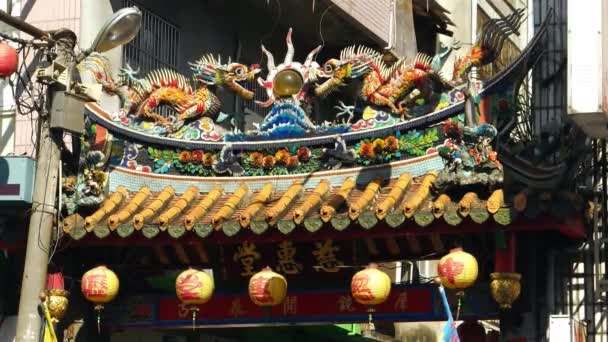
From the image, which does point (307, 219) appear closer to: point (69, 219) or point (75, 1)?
point (69, 219)

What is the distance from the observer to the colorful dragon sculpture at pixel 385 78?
1681 cm

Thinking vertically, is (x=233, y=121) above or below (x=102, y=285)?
above

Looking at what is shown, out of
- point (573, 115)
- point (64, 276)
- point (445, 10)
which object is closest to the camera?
point (573, 115)

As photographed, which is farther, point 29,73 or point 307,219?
point 29,73

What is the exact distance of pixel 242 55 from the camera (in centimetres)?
2325

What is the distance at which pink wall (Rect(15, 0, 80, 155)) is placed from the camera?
1869cm

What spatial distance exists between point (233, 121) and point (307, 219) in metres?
2.90

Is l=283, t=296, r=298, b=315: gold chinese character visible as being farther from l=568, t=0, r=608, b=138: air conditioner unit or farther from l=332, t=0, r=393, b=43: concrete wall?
l=332, t=0, r=393, b=43: concrete wall

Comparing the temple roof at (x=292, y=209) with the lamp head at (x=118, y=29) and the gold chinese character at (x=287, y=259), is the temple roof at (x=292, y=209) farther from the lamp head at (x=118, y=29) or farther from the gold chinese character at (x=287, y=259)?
the lamp head at (x=118, y=29)

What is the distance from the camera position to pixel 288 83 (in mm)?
17609

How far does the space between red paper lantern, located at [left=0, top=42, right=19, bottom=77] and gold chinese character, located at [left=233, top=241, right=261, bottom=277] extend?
11.3 ft

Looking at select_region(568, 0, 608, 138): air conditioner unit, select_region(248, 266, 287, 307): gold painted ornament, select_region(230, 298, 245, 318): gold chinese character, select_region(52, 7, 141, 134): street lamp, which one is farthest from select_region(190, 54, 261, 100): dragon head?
select_region(568, 0, 608, 138): air conditioner unit

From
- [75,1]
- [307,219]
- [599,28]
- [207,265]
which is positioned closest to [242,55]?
[75,1]

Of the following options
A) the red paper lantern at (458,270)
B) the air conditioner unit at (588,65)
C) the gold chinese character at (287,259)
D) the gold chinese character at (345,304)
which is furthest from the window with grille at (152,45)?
the air conditioner unit at (588,65)
